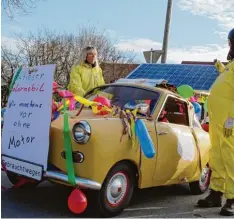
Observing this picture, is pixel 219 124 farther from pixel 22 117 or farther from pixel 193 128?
pixel 22 117

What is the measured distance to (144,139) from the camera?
13.9 ft

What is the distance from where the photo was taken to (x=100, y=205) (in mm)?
4098

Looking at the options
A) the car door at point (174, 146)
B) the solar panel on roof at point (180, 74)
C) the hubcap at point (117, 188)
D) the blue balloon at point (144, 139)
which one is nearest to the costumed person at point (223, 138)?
the car door at point (174, 146)

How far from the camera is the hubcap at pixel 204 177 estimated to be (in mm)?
5879

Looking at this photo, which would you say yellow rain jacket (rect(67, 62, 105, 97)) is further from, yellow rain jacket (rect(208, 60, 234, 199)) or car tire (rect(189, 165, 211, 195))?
car tire (rect(189, 165, 211, 195))

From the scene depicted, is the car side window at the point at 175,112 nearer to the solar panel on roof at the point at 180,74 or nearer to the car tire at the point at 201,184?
the car tire at the point at 201,184

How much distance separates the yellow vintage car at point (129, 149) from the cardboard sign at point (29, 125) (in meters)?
0.11

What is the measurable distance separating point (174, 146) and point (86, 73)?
2.01 meters

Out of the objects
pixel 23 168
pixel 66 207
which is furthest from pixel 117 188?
pixel 23 168

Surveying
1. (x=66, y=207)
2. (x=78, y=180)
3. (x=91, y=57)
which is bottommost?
(x=66, y=207)

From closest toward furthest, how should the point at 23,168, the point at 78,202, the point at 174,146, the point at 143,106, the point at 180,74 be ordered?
the point at 78,202
the point at 23,168
the point at 143,106
the point at 174,146
the point at 180,74

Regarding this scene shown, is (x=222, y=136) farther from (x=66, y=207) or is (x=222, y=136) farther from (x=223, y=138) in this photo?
(x=66, y=207)

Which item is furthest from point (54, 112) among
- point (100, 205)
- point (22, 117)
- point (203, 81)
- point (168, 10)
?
point (168, 10)

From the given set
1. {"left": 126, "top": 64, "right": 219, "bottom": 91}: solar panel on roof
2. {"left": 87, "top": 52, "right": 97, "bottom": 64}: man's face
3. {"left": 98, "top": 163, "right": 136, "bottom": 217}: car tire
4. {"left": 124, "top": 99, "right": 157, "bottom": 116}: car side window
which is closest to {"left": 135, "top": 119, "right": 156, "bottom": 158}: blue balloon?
{"left": 98, "top": 163, "right": 136, "bottom": 217}: car tire
